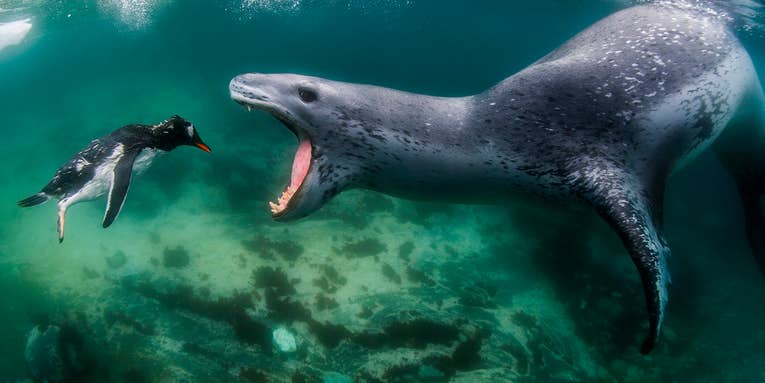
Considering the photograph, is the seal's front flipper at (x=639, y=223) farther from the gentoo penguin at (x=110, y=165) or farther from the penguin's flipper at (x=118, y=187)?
the penguin's flipper at (x=118, y=187)

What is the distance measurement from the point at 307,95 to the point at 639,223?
2.30m

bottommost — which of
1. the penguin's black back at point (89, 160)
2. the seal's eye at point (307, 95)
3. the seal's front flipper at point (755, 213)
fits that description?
the seal's front flipper at point (755, 213)

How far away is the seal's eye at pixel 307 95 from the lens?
2.62 m

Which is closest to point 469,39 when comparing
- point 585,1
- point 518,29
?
point 518,29

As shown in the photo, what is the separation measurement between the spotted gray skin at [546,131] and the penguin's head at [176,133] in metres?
1.37

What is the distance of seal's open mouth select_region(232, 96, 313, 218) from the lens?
7.89 ft

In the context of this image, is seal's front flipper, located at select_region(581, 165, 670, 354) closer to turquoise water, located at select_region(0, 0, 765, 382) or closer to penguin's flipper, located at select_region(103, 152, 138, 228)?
turquoise water, located at select_region(0, 0, 765, 382)

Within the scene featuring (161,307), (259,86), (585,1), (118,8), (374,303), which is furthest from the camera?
(118,8)

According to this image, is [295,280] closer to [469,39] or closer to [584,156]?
[584,156]

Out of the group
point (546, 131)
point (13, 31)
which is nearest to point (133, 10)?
point (13, 31)

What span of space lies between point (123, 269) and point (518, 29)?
21.0 metres

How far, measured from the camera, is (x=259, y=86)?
2.45 m

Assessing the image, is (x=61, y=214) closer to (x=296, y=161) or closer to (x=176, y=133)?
(x=176, y=133)

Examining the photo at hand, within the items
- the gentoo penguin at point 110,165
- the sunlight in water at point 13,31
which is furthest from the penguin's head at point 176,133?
the sunlight in water at point 13,31
